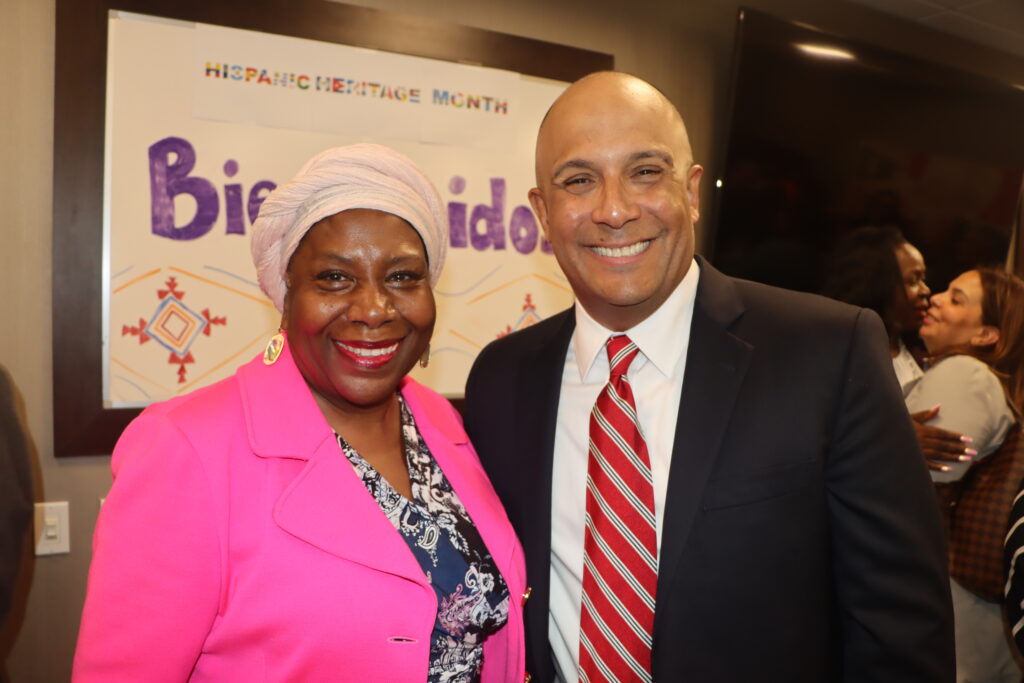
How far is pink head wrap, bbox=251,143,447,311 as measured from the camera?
1.33 m

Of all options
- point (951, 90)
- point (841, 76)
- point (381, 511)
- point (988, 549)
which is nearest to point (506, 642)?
point (381, 511)

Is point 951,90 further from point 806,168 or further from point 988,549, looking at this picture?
point 988,549

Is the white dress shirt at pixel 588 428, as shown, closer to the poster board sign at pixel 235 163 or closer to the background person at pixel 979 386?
the poster board sign at pixel 235 163

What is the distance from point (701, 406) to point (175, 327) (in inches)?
66.6

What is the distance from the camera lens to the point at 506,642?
1.46 m

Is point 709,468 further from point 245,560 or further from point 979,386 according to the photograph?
point 979,386

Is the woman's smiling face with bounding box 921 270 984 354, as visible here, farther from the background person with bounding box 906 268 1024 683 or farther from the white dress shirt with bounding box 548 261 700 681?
the white dress shirt with bounding box 548 261 700 681

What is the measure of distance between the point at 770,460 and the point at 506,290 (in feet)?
5.31

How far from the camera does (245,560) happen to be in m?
1.18

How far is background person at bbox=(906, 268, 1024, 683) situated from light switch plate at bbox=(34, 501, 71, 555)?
2.85 metres

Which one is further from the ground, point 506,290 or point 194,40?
point 194,40

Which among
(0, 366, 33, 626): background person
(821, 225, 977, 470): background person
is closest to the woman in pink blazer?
(0, 366, 33, 626): background person

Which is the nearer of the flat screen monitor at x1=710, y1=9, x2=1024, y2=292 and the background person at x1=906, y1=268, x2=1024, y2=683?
the background person at x1=906, y1=268, x2=1024, y2=683

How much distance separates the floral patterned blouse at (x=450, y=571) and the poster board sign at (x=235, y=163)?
117 cm
